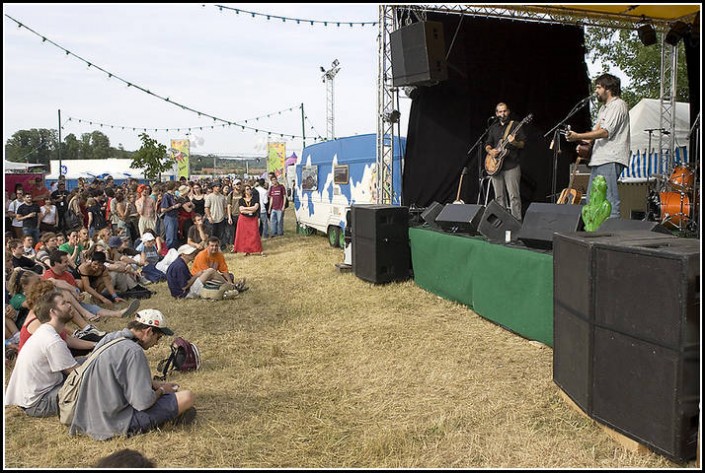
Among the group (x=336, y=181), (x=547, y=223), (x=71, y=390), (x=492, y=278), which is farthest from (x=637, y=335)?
(x=336, y=181)

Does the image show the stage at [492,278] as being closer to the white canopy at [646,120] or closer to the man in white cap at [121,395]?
the man in white cap at [121,395]

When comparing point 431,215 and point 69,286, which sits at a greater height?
point 431,215

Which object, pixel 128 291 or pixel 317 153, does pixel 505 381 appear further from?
pixel 317 153

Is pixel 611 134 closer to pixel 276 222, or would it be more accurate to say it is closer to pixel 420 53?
pixel 420 53

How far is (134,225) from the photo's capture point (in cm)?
1288

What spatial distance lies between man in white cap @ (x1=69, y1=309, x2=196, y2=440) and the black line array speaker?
2603mm

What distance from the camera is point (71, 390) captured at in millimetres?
4012

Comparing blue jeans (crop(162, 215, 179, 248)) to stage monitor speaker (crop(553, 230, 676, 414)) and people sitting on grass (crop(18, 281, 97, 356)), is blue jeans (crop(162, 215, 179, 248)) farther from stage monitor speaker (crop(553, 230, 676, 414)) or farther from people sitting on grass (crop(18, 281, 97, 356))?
stage monitor speaker (crop(553, 230, 676, 414))

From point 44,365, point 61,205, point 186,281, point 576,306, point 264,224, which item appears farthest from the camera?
point 264,224

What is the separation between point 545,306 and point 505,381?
0.92m

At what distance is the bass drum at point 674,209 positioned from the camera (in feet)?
29.2

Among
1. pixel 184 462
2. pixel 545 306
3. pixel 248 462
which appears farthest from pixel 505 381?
pixel 184 462

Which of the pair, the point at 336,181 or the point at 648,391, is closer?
the point at 648,391

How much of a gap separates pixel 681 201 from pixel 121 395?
8.23 metres
